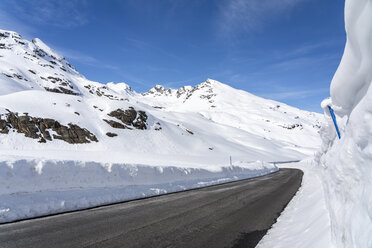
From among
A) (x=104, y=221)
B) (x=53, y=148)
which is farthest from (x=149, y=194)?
(x=53, y=148)

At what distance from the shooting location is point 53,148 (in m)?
30.0

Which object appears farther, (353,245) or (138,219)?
(138,219)

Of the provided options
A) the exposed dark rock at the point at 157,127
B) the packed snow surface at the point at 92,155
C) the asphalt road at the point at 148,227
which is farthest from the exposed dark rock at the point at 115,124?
the asphalt road at the point at 148,227

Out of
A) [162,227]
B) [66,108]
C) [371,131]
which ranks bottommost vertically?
[162,227]

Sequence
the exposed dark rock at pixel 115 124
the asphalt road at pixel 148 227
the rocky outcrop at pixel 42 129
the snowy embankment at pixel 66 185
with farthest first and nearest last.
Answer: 1. the exposed dark rock at pixel 115 124
2. the rocky outcrop at pixel 42 129
3. the snowy embankment at pixel 66 185
4. the asphalt road at pixel 148 227

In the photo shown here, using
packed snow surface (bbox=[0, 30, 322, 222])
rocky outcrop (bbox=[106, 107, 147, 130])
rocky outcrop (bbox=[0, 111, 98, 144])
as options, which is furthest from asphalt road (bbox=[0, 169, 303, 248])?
rocky outcrop (bbox=[106, 107, 147, 130])

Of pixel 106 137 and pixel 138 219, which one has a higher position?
pixel 106 137

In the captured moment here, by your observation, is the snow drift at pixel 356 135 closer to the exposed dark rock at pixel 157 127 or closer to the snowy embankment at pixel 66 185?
the snowy embankment at pixel 66 185

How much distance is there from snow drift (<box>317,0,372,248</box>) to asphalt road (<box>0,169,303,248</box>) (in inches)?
107

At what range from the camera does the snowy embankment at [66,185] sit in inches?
266

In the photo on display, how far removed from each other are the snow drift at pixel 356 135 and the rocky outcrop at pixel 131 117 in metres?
41.9

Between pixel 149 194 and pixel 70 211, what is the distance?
3.98 metres

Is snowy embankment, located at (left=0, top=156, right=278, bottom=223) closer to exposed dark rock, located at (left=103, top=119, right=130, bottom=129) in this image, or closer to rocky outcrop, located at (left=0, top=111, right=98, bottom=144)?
rocky outcrop, located at (left=0, top=111, right=98, bottom=144)

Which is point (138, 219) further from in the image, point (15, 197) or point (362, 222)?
point (362, 222)
